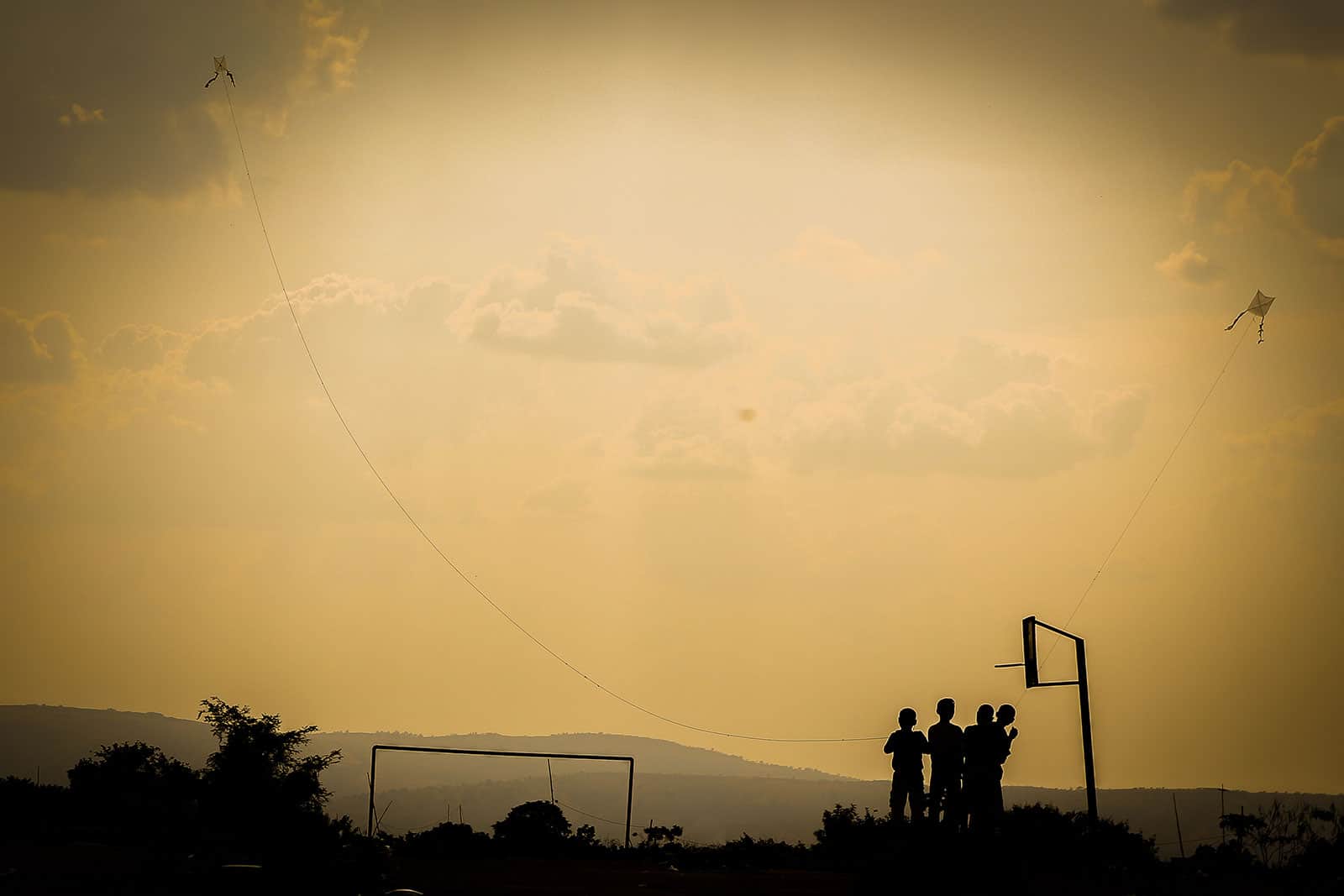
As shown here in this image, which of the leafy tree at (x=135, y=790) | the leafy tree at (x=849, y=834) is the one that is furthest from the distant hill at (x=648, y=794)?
the leafy tree at (x=849, y=834)

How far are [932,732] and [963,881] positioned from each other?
2591 millimetres

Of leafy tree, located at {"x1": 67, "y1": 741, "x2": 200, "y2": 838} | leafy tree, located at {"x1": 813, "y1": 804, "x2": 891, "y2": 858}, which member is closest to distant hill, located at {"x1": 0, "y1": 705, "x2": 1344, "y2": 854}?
leafy tree, located at {"x1": 67, "y1": 741, "x2": 200, "y2": 838}

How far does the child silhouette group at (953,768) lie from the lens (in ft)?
57.3

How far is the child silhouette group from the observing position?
1745 cm

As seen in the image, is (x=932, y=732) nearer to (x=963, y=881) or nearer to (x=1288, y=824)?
(x=963, y=881)

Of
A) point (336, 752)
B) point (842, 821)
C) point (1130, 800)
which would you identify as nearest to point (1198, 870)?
point (842, 821)

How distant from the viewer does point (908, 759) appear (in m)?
18.1

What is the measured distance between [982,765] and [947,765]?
0.57 metres

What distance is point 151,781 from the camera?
42.6 meters

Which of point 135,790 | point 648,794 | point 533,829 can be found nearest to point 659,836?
point 533,829

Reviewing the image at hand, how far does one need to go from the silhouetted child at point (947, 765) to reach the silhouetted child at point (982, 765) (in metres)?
0.18

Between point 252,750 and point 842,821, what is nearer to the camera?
point 842,821

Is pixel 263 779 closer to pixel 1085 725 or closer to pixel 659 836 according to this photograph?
pixel 659 836

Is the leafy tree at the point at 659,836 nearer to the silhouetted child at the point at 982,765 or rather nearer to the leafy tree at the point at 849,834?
the leafy tree at the point at 849,834
